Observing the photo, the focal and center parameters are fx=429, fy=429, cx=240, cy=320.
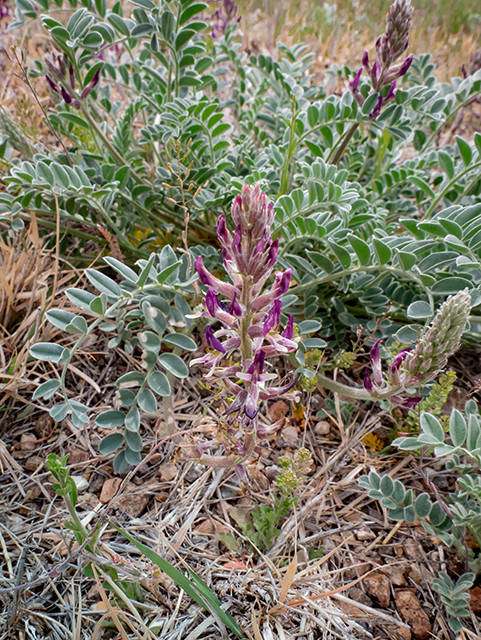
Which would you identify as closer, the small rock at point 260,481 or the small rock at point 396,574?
the small rock at point 396,574

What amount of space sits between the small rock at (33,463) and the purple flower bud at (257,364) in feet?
4.24

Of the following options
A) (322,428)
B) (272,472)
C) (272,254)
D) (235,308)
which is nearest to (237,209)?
(272,254)

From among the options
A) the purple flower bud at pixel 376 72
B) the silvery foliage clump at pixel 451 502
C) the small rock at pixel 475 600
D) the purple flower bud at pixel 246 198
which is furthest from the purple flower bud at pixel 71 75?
the small rock at pixel 475 600

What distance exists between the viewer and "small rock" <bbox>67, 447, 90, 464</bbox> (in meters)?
1.99

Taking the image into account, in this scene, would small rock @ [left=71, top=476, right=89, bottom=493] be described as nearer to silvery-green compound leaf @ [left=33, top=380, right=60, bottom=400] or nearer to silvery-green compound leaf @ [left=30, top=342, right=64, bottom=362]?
silvery-green compound leaf @ [left=33, top=380, right=60, bottom=400]

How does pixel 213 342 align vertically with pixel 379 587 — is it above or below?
above

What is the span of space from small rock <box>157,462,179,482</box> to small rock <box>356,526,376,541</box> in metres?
0.82

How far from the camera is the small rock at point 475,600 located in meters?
1.62

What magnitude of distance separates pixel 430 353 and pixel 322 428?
0.89 m

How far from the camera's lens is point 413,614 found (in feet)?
5.19

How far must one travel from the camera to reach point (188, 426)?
6.79 ft

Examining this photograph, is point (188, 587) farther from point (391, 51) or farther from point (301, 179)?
point (391, 51)

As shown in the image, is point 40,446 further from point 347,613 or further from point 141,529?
point 347,613

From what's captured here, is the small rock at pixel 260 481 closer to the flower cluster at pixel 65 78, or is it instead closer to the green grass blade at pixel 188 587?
the green grass blade at pixel 188 587
